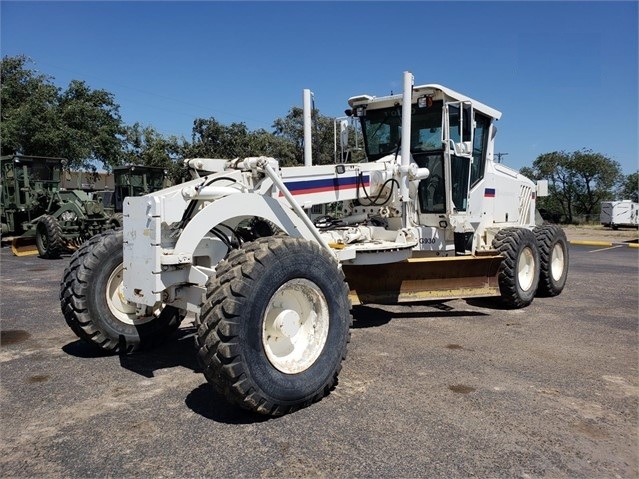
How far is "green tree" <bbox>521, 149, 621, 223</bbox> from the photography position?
141 ft

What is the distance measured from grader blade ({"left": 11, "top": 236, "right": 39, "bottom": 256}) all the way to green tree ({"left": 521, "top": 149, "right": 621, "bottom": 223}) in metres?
38.7

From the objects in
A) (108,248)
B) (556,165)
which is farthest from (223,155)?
(556,165)

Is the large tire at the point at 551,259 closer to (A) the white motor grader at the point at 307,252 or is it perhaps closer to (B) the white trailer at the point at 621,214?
(A) the white motor grader at the point at 307,252

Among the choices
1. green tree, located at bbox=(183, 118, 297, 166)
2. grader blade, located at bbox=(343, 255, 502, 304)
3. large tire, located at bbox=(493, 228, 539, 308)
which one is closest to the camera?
grader blade, located at bbox=(343, 255, 502, 304)

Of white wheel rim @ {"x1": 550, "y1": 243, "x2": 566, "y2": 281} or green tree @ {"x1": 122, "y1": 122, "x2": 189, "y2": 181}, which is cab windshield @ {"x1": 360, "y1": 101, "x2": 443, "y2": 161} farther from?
green tree @ {"x1": 122, "y1": 122, "x2": 189, "y2": 181}

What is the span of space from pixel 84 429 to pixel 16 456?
437 millimetres

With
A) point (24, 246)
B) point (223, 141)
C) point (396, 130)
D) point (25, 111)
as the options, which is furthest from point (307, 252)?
point (223, 141)

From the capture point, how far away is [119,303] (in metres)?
5.12

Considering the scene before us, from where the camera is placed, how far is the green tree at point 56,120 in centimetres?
2280

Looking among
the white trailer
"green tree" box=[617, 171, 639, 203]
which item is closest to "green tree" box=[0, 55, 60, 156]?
the white trailer

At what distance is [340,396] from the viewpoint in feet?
13.7

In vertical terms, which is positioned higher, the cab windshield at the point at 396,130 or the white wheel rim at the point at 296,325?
the cab windshield at the point at 396,130

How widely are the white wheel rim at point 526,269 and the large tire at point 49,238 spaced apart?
11452 millimetres

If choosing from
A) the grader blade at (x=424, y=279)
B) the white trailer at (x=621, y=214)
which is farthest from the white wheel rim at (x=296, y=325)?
the white trailer at (x=621, y=214)
